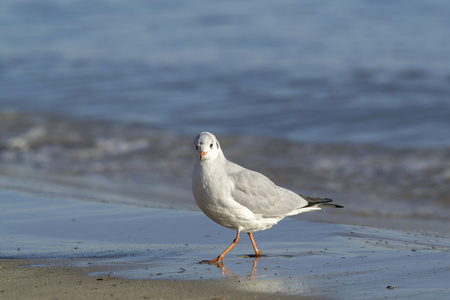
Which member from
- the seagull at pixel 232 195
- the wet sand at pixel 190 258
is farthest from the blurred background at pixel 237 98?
the seagull at pixel 232 195

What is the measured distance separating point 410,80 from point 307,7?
23.6 feet

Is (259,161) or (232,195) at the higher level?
(232,195)

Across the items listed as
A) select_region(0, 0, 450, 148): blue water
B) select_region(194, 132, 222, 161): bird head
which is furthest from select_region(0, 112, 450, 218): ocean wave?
select_region(194, 132, 222, 161): bird head

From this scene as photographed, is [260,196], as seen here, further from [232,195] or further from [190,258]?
[190,258]

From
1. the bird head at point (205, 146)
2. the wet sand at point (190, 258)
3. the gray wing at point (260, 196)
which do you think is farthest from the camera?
the gray wing at point (260, 196)

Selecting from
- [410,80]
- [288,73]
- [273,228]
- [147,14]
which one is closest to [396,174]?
[273,228]

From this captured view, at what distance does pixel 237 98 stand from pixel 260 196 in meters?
8.67

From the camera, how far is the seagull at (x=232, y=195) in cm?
453

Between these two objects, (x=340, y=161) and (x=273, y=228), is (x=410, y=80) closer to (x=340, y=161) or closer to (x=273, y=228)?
(x=340, y=161)

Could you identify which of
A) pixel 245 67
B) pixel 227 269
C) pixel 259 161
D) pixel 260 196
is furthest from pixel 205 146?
pixel 245 67

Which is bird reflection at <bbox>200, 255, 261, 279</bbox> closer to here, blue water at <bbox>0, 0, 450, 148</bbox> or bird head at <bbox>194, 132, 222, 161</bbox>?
bird head at <bbox>194, 132, 222, 161</bbox>

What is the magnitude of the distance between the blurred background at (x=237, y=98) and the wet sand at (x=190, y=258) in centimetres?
102

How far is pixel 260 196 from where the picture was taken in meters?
4.82

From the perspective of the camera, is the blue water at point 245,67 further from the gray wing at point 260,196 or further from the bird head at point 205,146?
the bird head at point 205,146
